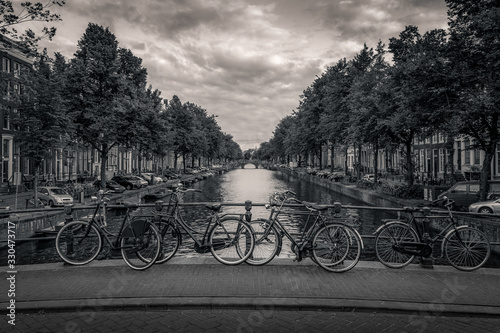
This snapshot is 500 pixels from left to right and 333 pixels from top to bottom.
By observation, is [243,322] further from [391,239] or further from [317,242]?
[391,239]

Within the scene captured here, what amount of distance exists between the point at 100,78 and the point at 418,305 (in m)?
30.4

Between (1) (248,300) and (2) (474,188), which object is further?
(2) (474,188)

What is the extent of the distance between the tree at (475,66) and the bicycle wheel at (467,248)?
10.7 metres

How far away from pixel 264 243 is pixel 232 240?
1.97 feet

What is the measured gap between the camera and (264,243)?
660 cm

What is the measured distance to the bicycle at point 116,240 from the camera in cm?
639

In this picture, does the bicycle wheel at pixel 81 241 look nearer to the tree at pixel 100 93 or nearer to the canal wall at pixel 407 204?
the canal wall at pixel 407 204

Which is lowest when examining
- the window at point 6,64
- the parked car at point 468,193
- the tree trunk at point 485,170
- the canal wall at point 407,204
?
the canal wall at point 407,204

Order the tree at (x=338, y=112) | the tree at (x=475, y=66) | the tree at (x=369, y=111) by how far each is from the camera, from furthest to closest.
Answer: the tree at (x=338, y=112) < the tree at (x=369, y=111) < the tree at (x=475, y=66)

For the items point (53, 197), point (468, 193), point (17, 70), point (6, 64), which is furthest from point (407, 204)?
Result: point (6, 64)

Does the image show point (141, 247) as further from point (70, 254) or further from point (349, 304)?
point (349, 304)

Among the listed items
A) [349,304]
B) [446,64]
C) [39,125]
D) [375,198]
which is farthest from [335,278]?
[375,198]

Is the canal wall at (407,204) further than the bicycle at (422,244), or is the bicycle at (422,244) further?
the canal wall at (407,204)

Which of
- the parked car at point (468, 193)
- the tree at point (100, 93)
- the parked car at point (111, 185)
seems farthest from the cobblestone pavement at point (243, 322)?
the parked car at point (111, 185)
